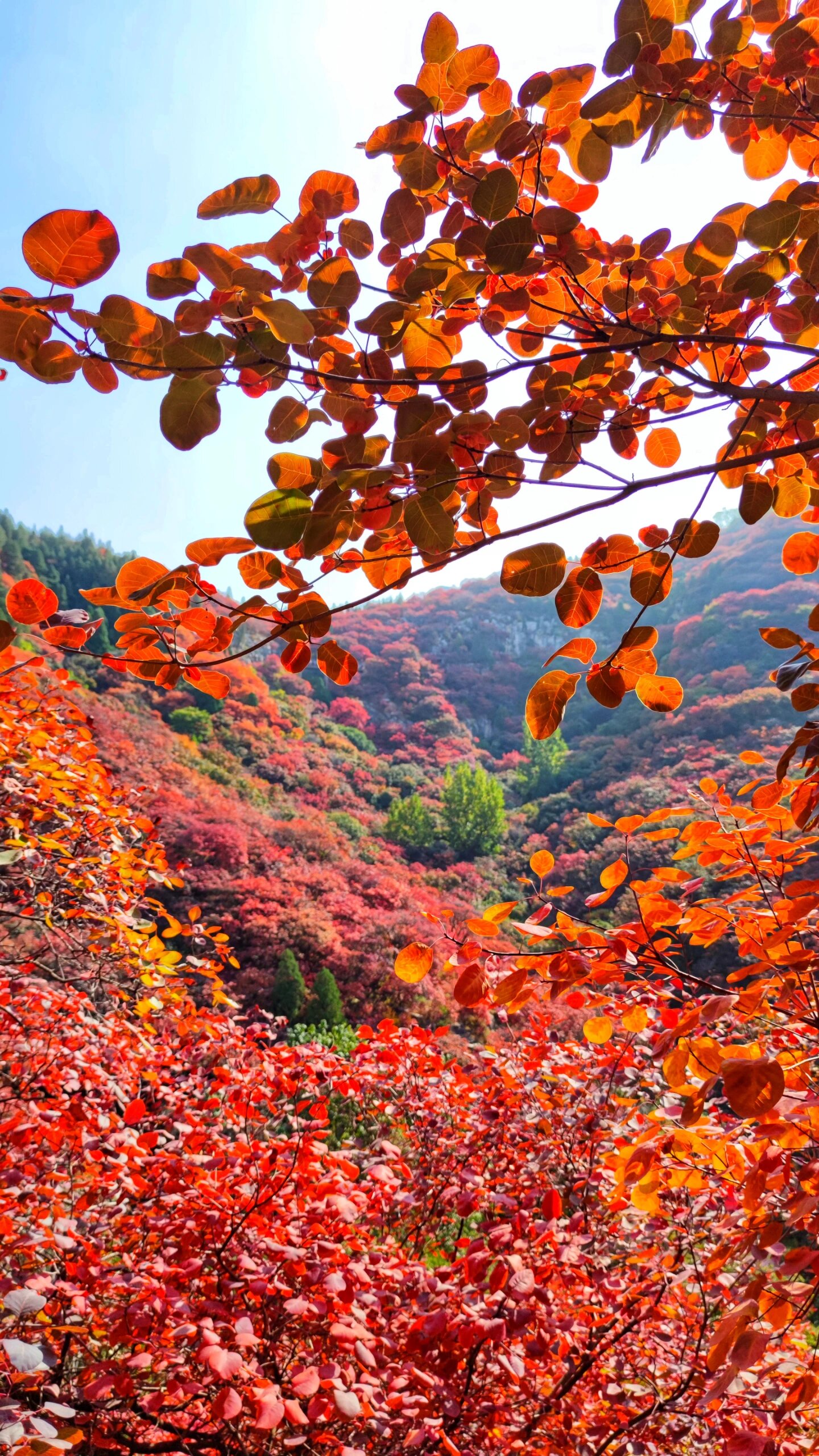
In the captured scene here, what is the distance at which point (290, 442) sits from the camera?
666 millimetres

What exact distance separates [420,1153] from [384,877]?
8.98 metres

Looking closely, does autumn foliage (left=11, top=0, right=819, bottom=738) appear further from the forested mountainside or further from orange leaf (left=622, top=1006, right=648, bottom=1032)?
the forested mountainside

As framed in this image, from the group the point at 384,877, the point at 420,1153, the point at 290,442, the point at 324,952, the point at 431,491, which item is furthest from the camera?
the point at 384,877

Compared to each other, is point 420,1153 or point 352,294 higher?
point 352,294

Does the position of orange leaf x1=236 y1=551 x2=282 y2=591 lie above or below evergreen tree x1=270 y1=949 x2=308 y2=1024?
above

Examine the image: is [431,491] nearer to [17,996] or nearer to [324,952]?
[17,996]

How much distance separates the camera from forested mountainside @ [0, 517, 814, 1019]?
931 cm

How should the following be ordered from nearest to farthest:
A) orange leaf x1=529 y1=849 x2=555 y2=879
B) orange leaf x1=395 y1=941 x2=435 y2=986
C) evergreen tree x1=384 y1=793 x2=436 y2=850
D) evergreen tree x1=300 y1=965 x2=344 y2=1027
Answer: orange leaf x1=395 y1=941 x2=435 y2=986 < orange leaf x1=529 y1=849 x2=555 y2=879 < evergreen tree x1=300 y1=965 x2=344 y2=1027 < evergreen tree x1=384 y1=793 x2=436 y2=850

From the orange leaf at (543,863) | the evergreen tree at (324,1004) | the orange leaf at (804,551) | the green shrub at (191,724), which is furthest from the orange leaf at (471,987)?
the green shrub at (191,724)

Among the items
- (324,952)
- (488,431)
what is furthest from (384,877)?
(488,431)

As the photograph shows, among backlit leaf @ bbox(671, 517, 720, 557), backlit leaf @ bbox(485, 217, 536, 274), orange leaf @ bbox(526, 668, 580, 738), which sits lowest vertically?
orange leaf @ bbox(526, 668, 580, 738)

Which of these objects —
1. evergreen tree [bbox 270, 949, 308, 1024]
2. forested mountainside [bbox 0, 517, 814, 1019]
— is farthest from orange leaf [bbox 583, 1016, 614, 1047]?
evergreen tree [bbox 270, 949, 308, 1024]

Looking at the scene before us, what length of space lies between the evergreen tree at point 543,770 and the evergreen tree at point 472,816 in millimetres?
4246

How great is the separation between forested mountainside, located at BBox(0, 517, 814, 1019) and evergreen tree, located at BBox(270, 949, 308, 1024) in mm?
281
